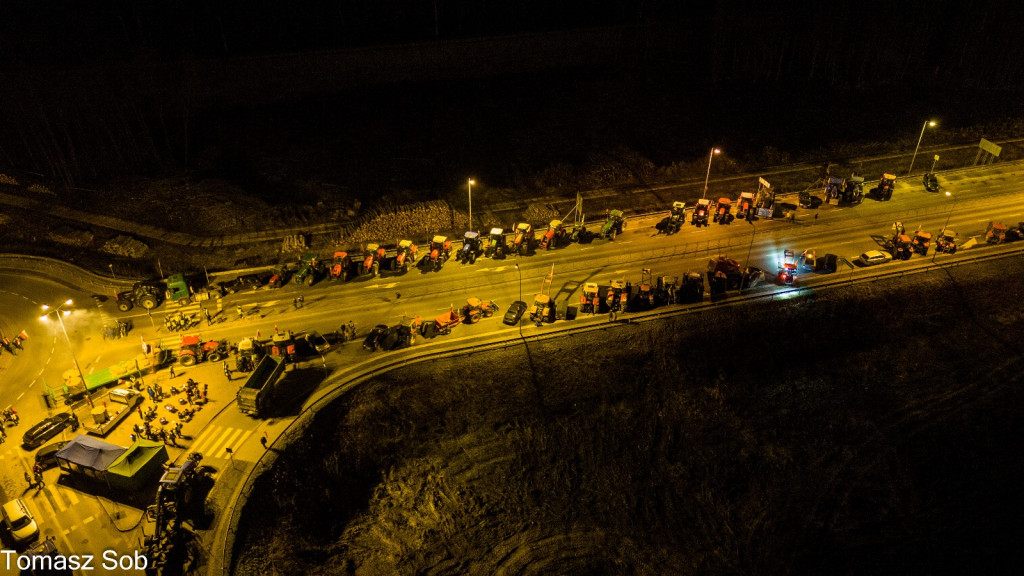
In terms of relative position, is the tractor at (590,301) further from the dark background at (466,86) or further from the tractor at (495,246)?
the dark background at (466,86)

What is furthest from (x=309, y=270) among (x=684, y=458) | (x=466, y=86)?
(x=466, y=86)

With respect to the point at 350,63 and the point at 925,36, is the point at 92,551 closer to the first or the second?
the point at 350,63

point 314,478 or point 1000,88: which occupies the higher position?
point 1000,88

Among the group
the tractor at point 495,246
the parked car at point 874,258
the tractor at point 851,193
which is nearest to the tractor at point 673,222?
the tractor at point 495,246

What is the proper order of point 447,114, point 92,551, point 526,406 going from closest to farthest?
1. point 92,551
2. point 526,406
3. point 447,114

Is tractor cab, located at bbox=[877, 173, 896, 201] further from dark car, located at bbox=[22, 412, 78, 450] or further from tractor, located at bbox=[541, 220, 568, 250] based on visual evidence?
dark car, located at bbox=[22, 412, 78, 450]

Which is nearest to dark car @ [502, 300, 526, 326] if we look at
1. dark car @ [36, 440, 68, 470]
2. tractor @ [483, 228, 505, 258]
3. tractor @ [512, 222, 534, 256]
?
tractor @ [483, 228, 505, 258]

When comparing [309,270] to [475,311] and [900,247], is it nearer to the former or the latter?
[475,311]

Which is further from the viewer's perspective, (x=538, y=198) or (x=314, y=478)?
(x=538, y=198)

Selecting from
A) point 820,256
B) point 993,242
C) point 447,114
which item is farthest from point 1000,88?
point 447,114
